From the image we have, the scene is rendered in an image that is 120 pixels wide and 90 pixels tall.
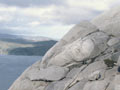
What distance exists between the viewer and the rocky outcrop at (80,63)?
27.1 meters

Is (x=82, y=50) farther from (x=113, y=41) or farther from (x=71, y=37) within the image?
(x=71, y=37)

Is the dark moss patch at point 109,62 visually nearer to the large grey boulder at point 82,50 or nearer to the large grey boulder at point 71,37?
the large grey boulder at point 82,50

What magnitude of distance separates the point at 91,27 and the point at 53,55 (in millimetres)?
7489

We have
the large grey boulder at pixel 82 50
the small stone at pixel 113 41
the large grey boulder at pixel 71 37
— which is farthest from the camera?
the large grey boulder at pixel 71 37

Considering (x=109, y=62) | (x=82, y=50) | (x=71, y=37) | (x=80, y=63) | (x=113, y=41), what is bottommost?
(x=109, y=62)

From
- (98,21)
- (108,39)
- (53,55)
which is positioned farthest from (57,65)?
(98,21)

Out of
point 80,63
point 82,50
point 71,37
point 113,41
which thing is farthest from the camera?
point 71,37

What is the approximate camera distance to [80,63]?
3294cm

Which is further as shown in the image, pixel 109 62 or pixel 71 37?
pixel 71 37

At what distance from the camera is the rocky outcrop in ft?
88.8

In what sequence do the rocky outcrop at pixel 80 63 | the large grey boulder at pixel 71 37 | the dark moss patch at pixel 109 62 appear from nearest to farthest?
the rocky outcrop at pixel 80 63
the dark moss patch at pixel 109 62
the large grey boulder at pixel 71 37

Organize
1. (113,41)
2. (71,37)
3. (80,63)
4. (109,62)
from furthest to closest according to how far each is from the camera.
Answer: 1. (71,37)
2. (113,41)
3. (80,63)
4. (109,62)

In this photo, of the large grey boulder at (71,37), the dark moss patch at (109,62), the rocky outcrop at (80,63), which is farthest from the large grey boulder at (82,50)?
the dark moss patch at (109,62)

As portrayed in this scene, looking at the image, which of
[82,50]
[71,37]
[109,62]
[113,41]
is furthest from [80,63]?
[71,37]
